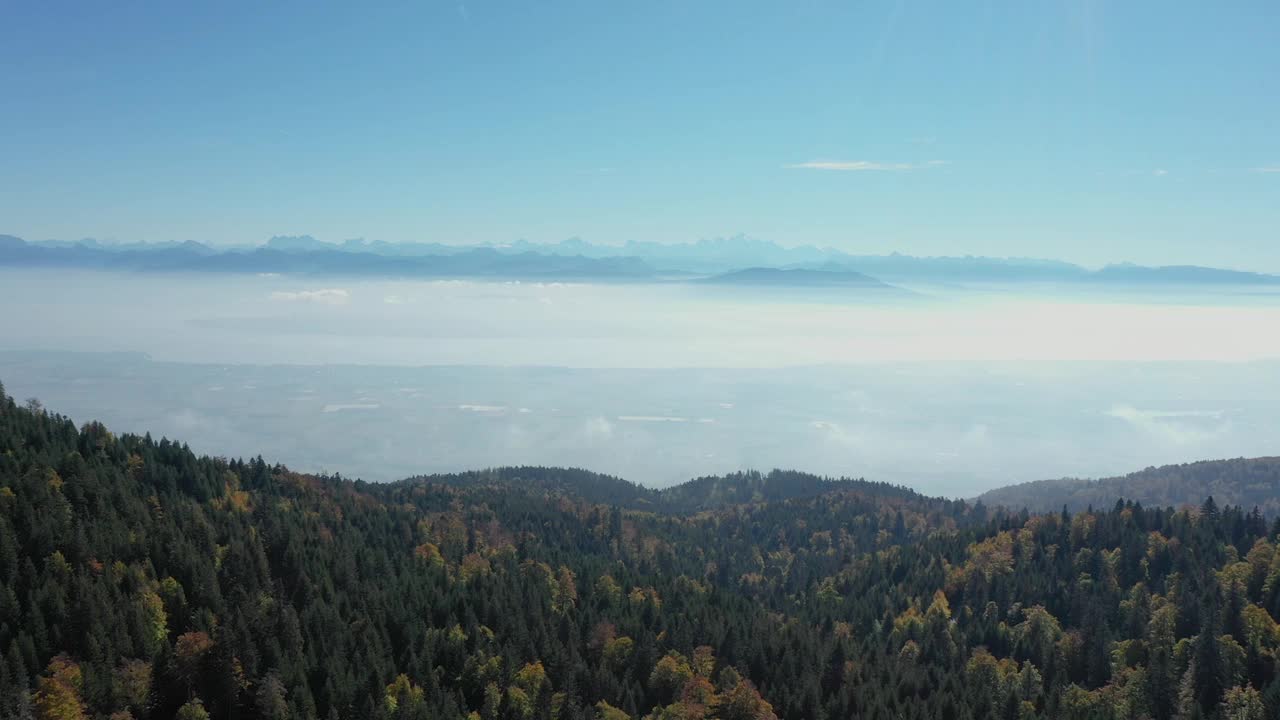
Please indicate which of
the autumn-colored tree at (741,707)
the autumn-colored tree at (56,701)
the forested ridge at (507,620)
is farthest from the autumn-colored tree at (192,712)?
the autumn-colored tree at (741,707)

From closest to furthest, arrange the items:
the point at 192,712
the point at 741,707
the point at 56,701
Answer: the point at 56,701, the point at 192,712, the point at 741,707

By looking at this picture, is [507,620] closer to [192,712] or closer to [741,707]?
[741,707]

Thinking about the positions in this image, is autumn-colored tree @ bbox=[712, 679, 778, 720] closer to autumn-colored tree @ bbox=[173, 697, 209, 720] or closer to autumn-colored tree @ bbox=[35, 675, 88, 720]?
autumn-colored tree @ bbox=[173, 697, 209, 720]

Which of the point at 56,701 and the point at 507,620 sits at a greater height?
the point at 56,701

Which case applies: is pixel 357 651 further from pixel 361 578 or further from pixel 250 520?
pixel 250 520

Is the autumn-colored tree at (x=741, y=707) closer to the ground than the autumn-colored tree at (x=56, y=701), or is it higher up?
closer to the ground

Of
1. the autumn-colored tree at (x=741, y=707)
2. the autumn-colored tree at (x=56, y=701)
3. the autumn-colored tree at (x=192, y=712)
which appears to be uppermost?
the autumn-colored tree at (x=56, y=701)

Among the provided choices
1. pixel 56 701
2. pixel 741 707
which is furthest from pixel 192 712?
pixel 741 707

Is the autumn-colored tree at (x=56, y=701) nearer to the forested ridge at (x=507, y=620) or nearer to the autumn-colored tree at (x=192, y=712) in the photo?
the forested ridge at (x=507, y=620)

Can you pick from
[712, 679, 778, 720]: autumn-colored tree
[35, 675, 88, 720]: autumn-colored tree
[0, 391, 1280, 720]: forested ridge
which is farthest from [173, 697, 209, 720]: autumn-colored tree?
→ [712, 679, 778, 720]: autumn-colored tree
